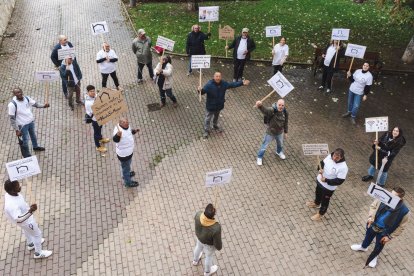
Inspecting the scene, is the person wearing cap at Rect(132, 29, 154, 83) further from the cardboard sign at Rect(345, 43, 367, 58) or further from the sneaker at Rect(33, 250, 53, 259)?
the sneaker at Rect(33, 250, 53, 259)

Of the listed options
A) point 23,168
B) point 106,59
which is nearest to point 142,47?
point 106,59

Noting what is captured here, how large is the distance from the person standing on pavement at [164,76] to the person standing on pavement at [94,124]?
233cm

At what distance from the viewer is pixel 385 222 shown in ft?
24.0

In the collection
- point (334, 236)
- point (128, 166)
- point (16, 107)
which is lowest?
point (334, 236)

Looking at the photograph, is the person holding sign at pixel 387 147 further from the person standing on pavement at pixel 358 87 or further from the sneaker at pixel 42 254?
the sneaker at pixel 42 254

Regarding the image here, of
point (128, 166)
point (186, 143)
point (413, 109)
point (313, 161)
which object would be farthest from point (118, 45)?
point (413, 109)

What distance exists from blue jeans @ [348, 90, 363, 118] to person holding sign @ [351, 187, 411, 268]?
201 inches

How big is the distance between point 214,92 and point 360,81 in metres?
4.31

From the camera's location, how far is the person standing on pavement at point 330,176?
8.08 meters

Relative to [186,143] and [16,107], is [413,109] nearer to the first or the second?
[186,143]

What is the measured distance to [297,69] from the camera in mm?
15289

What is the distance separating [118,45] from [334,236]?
11.3 meters

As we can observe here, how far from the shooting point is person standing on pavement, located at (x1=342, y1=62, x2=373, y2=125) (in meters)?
11.6

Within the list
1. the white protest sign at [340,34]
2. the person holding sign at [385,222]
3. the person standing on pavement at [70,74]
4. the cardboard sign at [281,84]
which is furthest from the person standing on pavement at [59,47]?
the person holding sign at [385,222]
